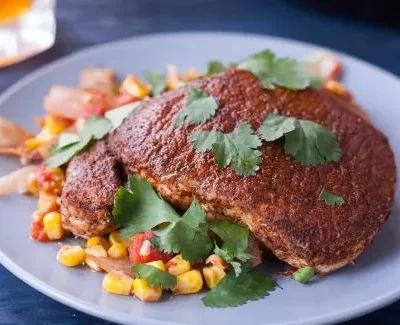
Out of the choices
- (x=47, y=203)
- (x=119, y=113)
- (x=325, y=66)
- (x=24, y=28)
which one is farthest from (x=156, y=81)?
(x=24, y=28)

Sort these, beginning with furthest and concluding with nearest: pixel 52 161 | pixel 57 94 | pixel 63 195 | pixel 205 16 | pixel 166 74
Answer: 1. pixel 205 16
2. pixel 166 74
3. pixel 57 94
4. pixel 52 161
5. pixel 63 195

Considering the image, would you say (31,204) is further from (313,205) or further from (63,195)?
(313,205)

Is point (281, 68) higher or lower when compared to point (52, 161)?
higher

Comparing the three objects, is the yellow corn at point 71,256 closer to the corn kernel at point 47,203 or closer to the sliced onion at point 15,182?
the corn kernel at point 47,203

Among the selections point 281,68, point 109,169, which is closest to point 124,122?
point 109,169

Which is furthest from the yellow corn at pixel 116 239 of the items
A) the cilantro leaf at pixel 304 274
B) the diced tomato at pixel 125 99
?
the diced tomato at pixel 125 99

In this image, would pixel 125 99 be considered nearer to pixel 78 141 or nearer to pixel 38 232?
pixel 78 141
